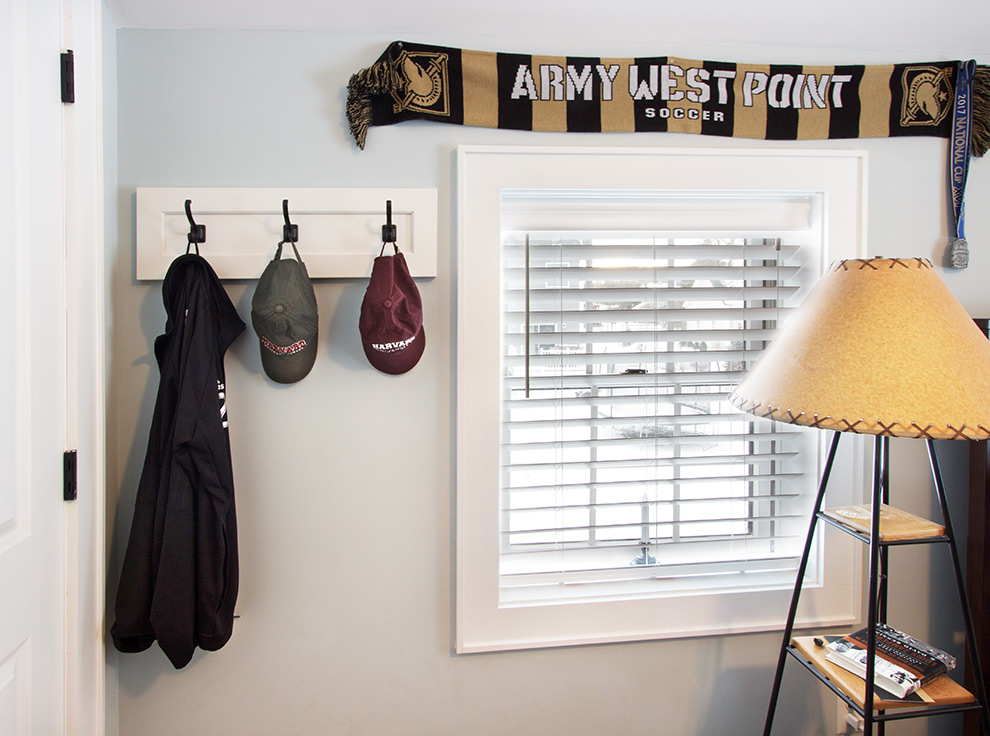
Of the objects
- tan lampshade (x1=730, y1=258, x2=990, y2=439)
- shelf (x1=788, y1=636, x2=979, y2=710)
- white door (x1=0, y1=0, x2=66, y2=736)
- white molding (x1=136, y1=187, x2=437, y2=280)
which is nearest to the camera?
tan lampshade (x1=730, y1=258, x2=990, y2=439)

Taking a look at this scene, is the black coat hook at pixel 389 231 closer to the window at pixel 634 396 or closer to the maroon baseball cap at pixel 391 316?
the maroon baseball cap at pixel 391 316

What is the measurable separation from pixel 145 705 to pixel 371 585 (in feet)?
1.92

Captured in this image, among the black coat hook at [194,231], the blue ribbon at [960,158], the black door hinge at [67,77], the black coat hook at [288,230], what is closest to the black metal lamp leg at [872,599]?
the blue ribbon at [960,158]

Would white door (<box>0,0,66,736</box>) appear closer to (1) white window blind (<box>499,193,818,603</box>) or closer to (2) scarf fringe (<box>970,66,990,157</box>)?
(1) white window blind (<box>499,193,818,603</box>)

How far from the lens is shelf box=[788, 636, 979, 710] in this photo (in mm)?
1109

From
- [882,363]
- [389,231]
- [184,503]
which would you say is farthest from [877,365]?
[184,503]

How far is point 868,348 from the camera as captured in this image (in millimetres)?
938

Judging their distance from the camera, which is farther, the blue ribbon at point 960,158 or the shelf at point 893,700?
the blue ribbon at point 960,158

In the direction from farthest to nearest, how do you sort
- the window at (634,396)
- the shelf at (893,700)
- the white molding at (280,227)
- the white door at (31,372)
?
the window at (634,396) < the white molding at (280,227) < the shelf at (893,700) < the white door at (31,372)

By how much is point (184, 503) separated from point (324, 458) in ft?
1.01

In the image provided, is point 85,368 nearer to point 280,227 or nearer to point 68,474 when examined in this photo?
point 68,474

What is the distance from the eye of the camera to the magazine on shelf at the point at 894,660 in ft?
3.71

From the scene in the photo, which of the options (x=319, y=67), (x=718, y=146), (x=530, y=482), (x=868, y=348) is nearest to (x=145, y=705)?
(x=530, y=482)

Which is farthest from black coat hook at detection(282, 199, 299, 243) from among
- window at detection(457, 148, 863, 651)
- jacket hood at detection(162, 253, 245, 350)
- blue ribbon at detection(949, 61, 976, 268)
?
blue ribbon at detection(949, 61, 976, 268)
